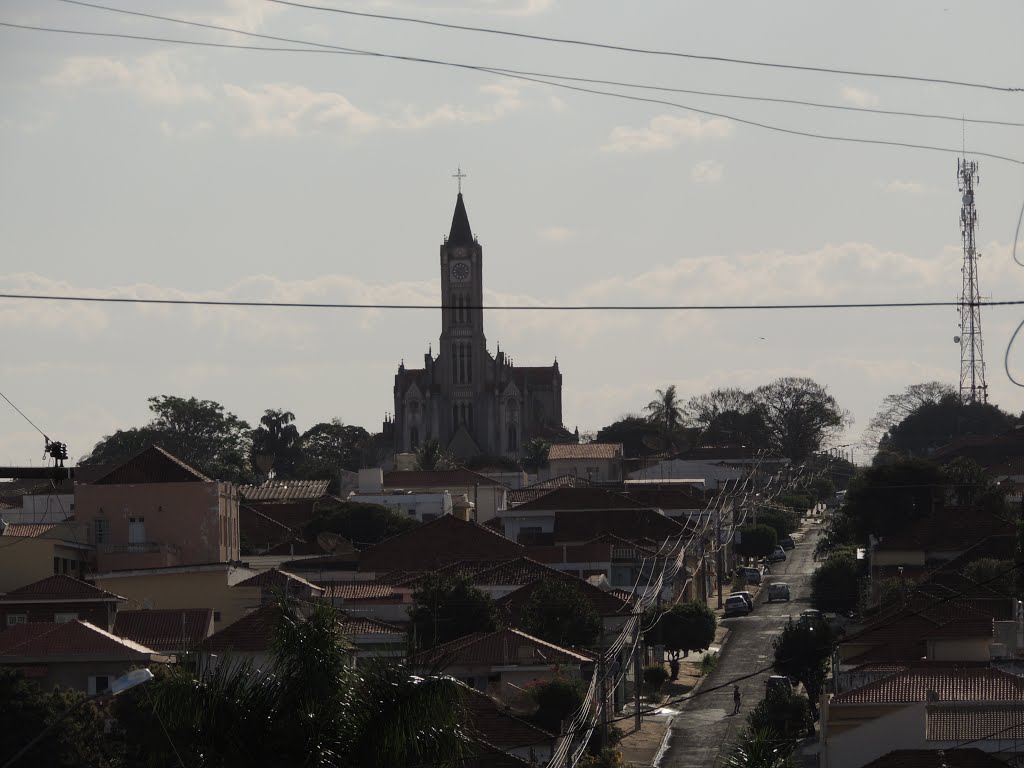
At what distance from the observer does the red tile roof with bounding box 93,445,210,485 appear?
6869 centimetres

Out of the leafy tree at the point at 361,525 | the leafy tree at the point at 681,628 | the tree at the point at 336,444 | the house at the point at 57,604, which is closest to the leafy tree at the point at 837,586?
the leafy tree at the point at 681,628

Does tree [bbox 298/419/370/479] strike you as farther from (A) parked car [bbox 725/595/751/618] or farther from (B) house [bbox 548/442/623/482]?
(A) parked car [bbox 725/595/751/618]

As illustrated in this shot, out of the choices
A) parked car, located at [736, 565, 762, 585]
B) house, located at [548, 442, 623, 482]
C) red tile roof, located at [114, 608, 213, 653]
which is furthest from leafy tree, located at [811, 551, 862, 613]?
house, located at [548, 442, 623, 482]

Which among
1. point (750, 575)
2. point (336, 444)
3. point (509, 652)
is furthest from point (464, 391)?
point (509, 652)

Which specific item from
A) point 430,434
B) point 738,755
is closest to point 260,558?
point 738,755

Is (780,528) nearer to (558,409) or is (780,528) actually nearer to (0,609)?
(0,609)

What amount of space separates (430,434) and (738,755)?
14615 centimetres

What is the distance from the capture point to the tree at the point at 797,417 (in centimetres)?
15388

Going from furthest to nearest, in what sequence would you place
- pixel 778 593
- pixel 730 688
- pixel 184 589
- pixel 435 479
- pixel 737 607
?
pixel 435 479, pixel 778 593, pixel 737 607, pixel 184 589, pixel 730 688

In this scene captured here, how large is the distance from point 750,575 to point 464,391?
301ft

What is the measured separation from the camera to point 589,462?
420ft

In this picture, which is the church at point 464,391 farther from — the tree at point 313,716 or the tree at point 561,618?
the tree at point 313,716

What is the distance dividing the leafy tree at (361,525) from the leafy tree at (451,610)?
2969 centimetres

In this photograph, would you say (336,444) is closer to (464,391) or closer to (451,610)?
(464,391)
